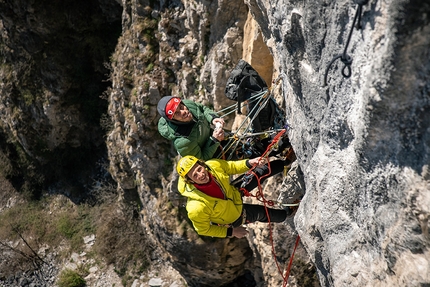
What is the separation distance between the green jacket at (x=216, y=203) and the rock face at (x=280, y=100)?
2.58 feet

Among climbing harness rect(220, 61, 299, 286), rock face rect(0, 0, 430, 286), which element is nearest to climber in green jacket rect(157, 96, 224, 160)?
climbing harness rect(220, 61, 299, 286)

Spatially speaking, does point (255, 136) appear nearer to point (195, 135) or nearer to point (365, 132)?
A: point (195, 135)

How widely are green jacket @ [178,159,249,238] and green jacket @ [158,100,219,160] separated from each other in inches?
11.5

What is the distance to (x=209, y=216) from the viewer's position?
4543mm

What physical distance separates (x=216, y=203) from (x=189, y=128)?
1.02 metres

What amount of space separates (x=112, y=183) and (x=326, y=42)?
14.0 m

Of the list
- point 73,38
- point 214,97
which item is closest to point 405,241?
point 214,97

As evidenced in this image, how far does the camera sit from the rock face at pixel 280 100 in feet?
7.68

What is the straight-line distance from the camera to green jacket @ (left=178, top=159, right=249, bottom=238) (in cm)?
445

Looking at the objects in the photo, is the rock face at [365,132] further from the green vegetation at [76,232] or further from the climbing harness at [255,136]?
the green vegetation at [76,232]

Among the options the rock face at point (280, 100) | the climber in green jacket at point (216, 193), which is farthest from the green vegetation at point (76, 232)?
the climber in green jacket at point (216, 193)

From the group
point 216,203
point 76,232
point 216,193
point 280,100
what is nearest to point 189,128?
point 216,193

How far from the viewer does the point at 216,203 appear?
177 inches

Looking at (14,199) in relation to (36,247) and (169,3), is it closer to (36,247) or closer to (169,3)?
(36,247)
